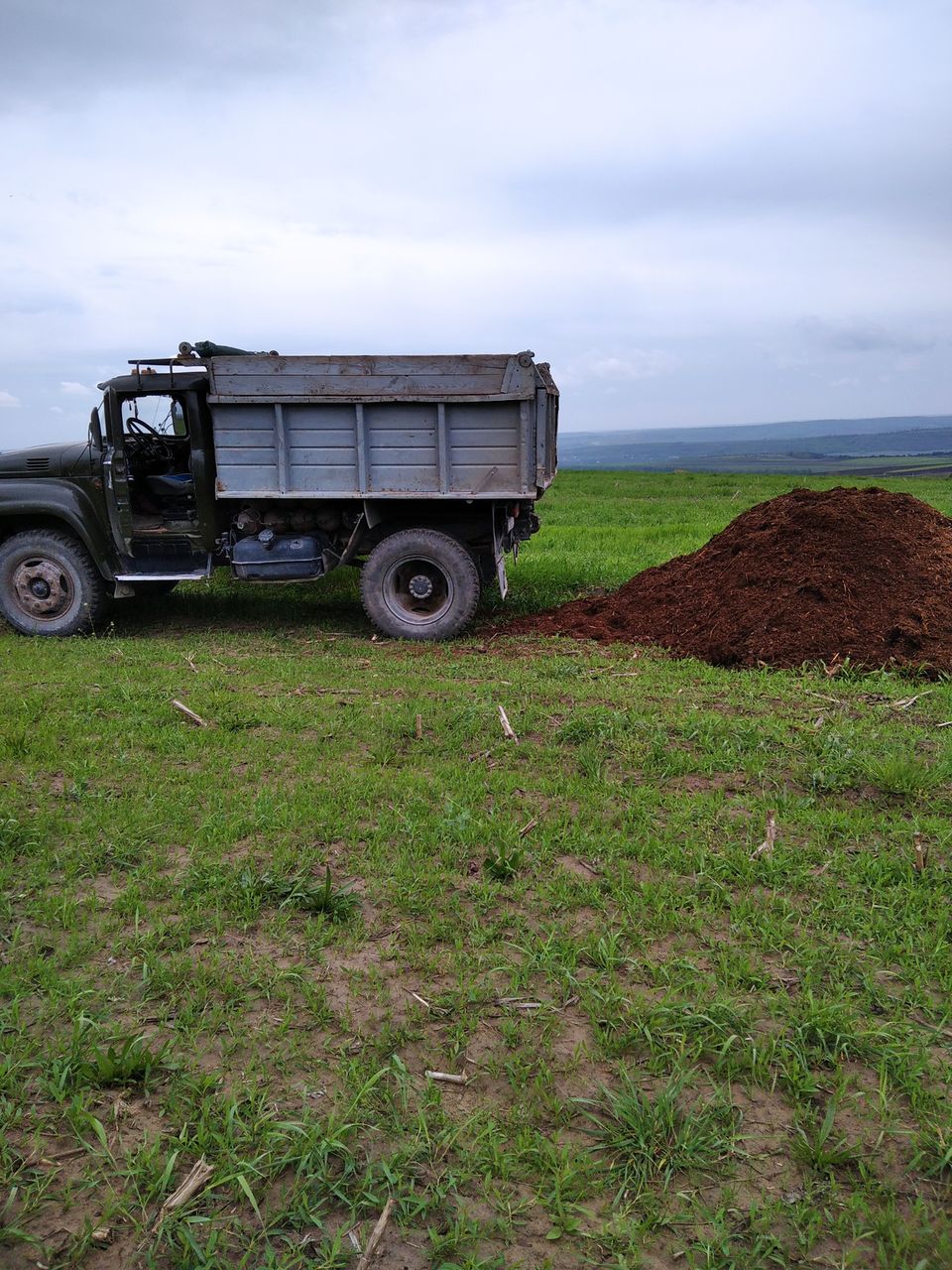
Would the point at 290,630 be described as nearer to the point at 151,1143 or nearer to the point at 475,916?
the point at 475,916

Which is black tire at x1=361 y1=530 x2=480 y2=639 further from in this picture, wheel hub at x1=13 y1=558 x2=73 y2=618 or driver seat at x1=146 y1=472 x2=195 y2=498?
wheel hub at x1=13 y1=558 x2=73 y2=618

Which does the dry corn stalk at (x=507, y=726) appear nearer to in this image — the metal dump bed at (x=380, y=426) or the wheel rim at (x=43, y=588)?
the metal dump bed at (x=380, y=426)

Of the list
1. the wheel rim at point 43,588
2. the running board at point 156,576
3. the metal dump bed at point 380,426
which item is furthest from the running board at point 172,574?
the metal dump bed at point 380,426

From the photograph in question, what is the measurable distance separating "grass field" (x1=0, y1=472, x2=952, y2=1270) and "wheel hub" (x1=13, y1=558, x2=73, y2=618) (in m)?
3.01

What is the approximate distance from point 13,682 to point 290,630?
2912 millimetres

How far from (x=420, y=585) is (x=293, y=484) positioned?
1533mm

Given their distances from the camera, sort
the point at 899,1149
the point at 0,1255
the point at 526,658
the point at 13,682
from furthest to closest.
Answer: the point at 526,658 → the point at 13,682 → the point at 899,1149 → the point at 0,1255

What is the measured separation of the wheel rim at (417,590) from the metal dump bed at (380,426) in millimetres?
758

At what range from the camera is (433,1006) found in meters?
3.26

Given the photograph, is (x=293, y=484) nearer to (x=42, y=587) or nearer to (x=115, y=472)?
(x=115, y=472)

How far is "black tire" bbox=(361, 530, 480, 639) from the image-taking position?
28.9 feet

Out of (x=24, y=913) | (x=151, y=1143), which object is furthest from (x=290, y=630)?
(x=151, y=1143)

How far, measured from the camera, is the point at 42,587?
916 centimetres

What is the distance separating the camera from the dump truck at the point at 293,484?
8.40m
